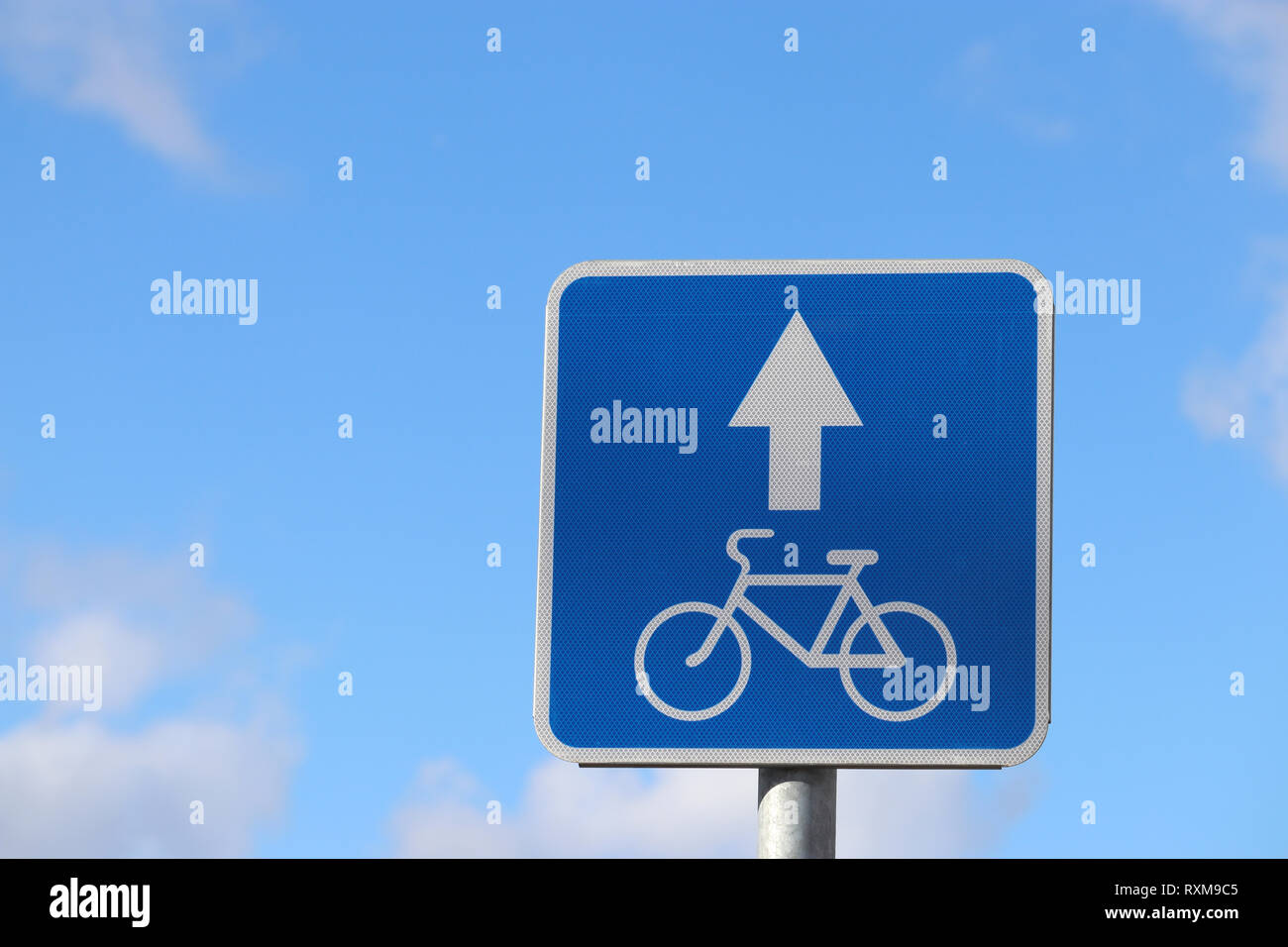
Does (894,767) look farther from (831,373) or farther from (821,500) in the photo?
(831,373)

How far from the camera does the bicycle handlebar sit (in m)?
3.69

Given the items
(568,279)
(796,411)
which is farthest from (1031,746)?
(568,279)

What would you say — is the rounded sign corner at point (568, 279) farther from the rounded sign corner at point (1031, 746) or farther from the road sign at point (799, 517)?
the rounded sign corner at point (1031, 746)

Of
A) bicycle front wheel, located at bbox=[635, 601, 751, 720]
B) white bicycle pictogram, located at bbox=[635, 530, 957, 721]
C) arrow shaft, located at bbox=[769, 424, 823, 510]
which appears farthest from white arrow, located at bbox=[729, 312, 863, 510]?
bicycle front wheel, located at bbox=[635, 601, 751, 720]

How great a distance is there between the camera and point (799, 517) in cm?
368

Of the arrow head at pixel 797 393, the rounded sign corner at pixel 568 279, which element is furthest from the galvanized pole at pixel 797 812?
the rounded sign corner at pixel 568 279

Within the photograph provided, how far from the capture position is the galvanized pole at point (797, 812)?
3439 mm

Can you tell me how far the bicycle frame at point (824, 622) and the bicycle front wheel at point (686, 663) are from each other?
0.10 ft
